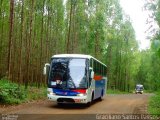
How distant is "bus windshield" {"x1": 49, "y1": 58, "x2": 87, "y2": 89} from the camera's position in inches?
794

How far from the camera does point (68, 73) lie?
66.5 feet

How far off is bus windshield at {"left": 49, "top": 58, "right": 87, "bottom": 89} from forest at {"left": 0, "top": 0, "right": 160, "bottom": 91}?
12.2 meters

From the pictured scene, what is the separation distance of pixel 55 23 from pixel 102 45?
878 cm

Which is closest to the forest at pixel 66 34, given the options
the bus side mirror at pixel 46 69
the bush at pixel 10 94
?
the bush at pixel 10 94

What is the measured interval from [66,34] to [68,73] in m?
40.0

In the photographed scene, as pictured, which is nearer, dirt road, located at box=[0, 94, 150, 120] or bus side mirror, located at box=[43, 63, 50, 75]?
dirt road, located at box=[0, 94, 150, 120]

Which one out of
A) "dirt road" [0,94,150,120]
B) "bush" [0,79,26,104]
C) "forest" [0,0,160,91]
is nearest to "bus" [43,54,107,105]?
"dirt road" [0,94,150,120]

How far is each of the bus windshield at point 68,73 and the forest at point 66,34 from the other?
12.2m

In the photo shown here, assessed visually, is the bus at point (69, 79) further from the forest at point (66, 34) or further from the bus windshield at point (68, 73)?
the forest at point (66, 34)

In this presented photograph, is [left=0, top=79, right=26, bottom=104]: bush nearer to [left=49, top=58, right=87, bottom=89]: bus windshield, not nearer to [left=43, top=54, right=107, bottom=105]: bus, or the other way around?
[left=43, top=54, right=107, bottom=105]: bus

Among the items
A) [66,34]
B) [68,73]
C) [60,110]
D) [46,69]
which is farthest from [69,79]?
[66,34]

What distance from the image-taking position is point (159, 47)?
6.21m

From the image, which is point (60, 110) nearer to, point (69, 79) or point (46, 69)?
point (69, 79)

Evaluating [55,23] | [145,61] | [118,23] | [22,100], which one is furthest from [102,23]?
[145,61]
